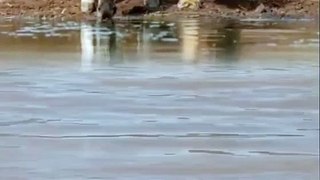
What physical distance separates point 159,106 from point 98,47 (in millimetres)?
6624

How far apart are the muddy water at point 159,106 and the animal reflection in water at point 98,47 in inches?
1.2

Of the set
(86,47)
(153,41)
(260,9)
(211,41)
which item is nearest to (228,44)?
(211,41)

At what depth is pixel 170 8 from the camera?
2523 centimetres

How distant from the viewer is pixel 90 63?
14.5m

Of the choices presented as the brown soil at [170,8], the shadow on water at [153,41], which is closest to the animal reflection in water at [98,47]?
the shadow on water at [153,41]

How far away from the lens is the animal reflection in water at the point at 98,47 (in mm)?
14766

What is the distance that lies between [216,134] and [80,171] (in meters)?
1.81

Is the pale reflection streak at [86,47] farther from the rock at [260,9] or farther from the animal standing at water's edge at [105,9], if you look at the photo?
the rock at [260,9]

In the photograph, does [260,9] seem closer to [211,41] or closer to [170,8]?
[170,8]

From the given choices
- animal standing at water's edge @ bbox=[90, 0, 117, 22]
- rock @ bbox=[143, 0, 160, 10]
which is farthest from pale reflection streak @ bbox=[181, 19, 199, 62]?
rock @ bbox=[143, 0, 160, 10]

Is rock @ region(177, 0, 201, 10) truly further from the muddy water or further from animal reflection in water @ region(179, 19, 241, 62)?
the muddy water

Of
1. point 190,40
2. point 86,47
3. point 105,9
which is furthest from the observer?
point 105,9

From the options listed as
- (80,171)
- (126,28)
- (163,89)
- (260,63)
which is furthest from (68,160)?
(126,28)

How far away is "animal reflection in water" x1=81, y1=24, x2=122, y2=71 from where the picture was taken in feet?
48.4
